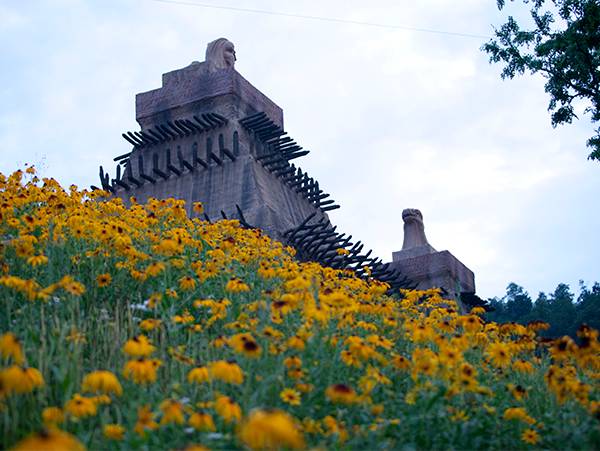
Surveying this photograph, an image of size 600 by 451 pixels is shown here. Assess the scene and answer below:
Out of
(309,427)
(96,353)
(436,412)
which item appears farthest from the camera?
(96,353)

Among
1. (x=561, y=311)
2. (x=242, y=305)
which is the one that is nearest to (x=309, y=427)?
(x=242, y=305)

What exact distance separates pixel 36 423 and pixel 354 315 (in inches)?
104

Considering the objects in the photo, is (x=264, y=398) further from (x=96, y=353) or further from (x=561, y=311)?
(x=561, y=311)

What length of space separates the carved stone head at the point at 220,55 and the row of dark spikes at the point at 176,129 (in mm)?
1117

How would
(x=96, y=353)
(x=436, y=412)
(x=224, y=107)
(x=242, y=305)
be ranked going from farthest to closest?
(x=224, y=107), (x=242, y=305), (x=96, y=353), (x=436, y=412)

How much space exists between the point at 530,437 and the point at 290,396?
126cm

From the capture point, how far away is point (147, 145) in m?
13.5

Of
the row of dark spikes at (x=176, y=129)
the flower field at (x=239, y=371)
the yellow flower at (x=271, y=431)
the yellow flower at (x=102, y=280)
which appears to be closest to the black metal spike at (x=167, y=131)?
the row of dark spikes at (x=176, y=129)

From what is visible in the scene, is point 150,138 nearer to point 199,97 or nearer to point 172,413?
point 199,97

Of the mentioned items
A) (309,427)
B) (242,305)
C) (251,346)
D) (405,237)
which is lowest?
(309,427)

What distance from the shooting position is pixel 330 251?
489 inches

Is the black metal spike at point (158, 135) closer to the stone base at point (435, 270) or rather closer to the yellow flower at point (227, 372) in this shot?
the stone base at point (435, 270)

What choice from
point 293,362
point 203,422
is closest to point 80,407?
point 203,422

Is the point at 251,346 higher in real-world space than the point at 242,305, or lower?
lower
